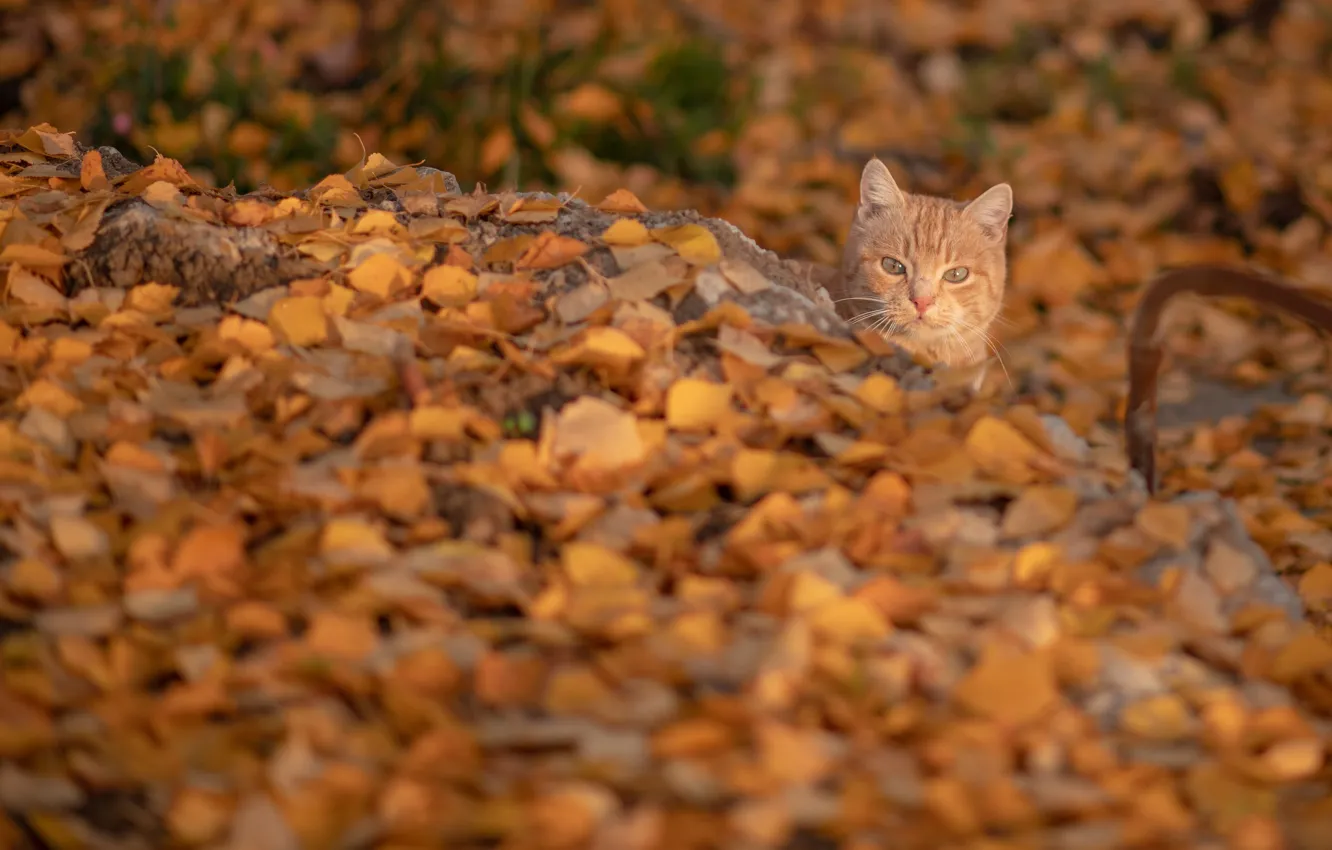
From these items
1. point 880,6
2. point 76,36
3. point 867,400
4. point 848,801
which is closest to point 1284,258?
point 880,6

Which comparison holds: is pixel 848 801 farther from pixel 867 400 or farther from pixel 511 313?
pixel 511 313

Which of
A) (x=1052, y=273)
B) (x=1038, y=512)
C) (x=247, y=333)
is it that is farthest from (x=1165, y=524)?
(x=1052, y=273)

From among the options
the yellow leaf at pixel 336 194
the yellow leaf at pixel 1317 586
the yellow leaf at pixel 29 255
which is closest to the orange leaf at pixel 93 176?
the yellow leaf at pixel 29 255

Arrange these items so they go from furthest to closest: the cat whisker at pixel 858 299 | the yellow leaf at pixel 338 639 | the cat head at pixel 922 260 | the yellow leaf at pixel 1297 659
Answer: the cat head at pixel 922 260, the cat whisker at pixel 858 299, the yellow leaf at pixel 1297 659, the yellow leaf at pixel 338 639

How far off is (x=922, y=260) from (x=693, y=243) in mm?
871

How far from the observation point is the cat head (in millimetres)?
3072

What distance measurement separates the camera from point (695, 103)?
17.3ft

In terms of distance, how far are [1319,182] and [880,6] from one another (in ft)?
7.86

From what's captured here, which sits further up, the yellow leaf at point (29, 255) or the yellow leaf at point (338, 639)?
the yellow leaf at point (29, 255)

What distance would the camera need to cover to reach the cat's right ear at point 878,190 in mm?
3133

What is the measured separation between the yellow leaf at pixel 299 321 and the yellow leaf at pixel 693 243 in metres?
0.65

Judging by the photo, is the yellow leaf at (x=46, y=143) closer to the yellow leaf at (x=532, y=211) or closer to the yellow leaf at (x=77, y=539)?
the yellow leaf at (x=532, y=211)

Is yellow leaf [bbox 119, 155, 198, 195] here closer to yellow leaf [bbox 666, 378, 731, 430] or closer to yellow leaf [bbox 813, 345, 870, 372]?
yellow leaf [bbox 666, 378, 731, 430]

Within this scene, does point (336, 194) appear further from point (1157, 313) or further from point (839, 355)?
point (1157, 313)
